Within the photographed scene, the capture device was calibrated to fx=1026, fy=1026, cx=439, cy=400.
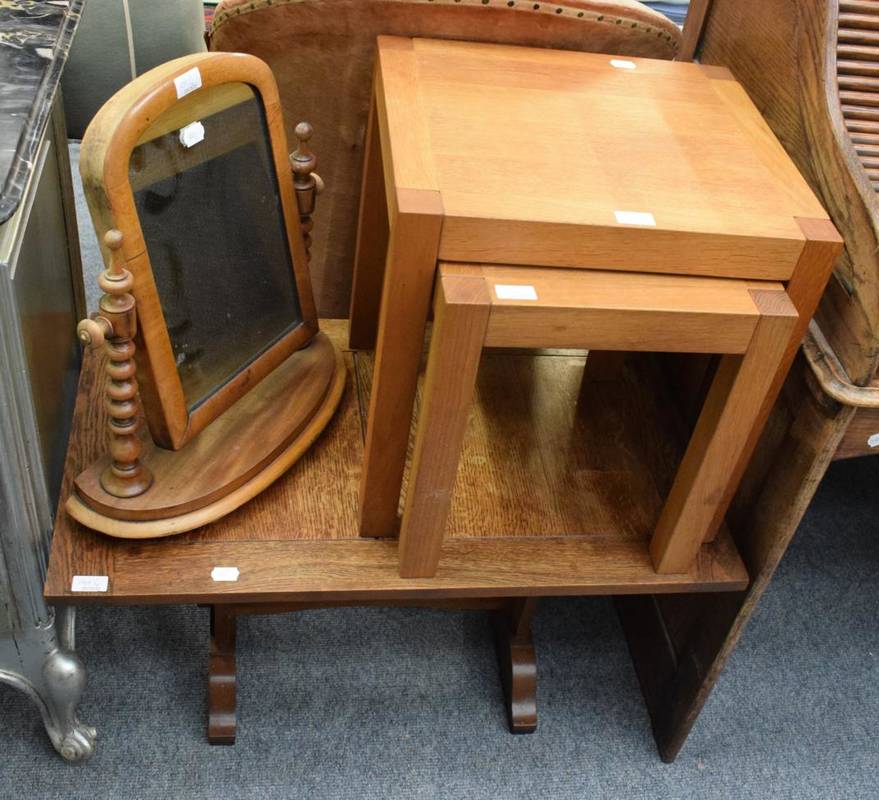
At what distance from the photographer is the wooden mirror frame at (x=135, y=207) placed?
0.85m

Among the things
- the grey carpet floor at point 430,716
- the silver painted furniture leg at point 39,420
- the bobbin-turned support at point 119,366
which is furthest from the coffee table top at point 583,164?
the grey carpet floor at point 430,716

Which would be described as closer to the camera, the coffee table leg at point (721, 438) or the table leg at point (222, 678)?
the coffee table leg at point (721, 438)

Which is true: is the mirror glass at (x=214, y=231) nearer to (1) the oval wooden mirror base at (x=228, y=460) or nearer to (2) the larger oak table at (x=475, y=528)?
(1) the oval wooden mirror base at (x=228, y=460)

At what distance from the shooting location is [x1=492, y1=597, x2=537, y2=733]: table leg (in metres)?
1.37

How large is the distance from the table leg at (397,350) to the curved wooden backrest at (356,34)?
1.18ft

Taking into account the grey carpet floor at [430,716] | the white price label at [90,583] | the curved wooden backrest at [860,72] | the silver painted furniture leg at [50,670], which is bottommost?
the grey carpet floor at [430,716]

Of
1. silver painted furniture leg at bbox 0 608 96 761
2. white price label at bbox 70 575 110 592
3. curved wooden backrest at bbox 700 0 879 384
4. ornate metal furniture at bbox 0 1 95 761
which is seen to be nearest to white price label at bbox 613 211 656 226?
curved wooden backrest at bbox 700 0 879 384

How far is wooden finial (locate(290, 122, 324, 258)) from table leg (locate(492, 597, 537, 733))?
57 cm

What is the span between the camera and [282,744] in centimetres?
132

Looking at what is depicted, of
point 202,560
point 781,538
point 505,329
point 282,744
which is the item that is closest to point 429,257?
point 505,329

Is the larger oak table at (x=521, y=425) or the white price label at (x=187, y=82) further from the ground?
the white price label at (x=187, y=82)

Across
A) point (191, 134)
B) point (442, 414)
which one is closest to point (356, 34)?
point (191, 134)

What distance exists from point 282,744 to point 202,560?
1.28ft

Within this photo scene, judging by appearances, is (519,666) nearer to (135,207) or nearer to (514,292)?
(514,292)
